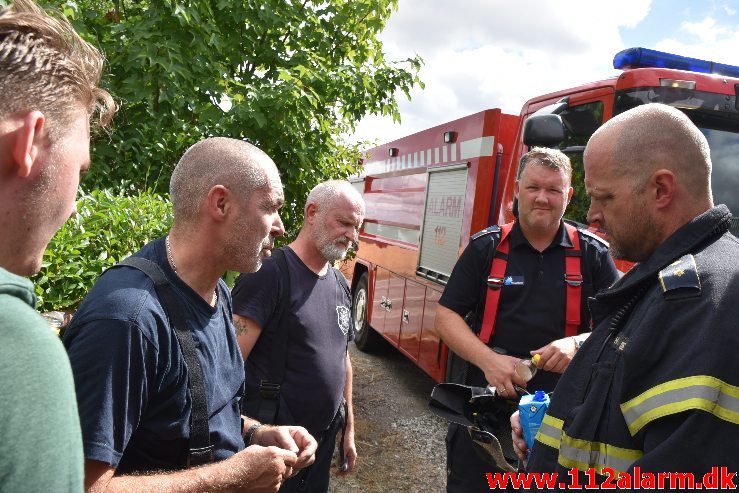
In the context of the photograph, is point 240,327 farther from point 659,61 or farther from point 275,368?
point 659,61

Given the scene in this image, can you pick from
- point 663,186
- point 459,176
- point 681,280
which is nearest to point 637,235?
point 663,186

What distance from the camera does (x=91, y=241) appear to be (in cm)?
306

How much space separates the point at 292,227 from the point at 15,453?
5.48 m

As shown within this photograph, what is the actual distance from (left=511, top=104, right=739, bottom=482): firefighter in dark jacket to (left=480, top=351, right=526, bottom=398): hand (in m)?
0.92

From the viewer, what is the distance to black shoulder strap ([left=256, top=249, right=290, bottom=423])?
2.40 metres

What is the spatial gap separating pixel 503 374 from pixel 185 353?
1.60m

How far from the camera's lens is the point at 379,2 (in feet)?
20.4

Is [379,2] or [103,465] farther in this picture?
[379,2]

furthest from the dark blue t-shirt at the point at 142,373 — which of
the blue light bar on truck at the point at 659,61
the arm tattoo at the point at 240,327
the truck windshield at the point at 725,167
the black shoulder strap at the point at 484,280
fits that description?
the blue light bar on truck at the point at 659,61

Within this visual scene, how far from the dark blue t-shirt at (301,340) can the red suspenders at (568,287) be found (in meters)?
0.77

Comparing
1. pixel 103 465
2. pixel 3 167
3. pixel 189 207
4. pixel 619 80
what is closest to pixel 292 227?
pixel 619 80

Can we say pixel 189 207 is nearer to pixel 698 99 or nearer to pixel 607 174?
pixel 607 174

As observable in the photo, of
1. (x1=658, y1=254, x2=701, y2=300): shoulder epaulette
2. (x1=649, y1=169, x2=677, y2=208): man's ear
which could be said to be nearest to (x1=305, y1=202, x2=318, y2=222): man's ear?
(x1=649, y1=169, x2=677, y2=208): man's ear

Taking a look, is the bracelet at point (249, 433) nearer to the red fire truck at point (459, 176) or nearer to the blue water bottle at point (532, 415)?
the blue water bottle at point (532, 415)
